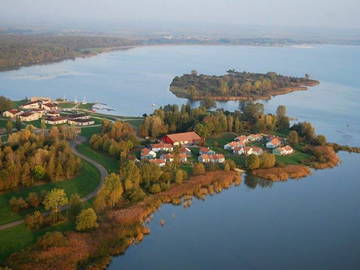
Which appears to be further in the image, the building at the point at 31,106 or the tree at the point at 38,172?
the building at the point at 31,106

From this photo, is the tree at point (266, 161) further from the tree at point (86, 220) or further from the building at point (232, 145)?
the tree at point (86, 220)

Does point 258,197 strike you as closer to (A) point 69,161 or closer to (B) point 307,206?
(B) point 307,206

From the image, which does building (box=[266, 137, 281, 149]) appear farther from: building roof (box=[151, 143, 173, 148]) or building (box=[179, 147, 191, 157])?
building roof (box=[151, 143, 173, 148])

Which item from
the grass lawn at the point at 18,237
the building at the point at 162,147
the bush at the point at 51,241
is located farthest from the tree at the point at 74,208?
the building at the point at 162,147

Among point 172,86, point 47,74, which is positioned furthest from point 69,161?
point 47,74

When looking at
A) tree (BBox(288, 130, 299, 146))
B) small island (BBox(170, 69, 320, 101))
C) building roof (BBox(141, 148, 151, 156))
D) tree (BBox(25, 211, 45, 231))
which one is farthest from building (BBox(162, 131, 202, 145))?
small island (BBox(170, 69, 320, 101))
